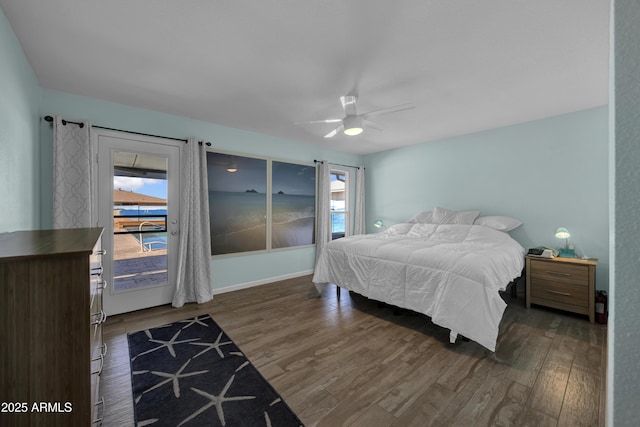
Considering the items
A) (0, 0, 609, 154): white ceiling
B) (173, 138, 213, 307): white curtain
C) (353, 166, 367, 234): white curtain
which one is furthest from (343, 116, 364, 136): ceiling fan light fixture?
(353, 166, 367, 234): white curtain

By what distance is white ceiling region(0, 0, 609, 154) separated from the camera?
1.57 m

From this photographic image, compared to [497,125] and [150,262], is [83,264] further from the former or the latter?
[497,125]

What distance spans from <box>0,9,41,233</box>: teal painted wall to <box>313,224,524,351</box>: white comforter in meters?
2.86

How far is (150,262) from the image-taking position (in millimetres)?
3174

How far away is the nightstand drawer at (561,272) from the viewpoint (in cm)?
274

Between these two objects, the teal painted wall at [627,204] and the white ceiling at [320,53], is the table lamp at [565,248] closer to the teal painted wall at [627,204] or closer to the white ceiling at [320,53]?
the white ceiling at [320,53]

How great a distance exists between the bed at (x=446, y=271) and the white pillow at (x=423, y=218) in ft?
0.91

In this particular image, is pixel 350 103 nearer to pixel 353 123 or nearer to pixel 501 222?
pixel 353 123

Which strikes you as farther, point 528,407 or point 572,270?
point 572,270

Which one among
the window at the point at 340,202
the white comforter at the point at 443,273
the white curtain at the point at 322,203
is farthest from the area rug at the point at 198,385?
the window at the point at 340,202

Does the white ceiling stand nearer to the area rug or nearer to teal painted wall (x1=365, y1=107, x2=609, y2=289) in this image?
teal painted wall (x1=365, y1=107, x2=609, y2=289)

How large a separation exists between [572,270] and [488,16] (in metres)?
2.83

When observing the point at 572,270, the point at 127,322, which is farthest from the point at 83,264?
the point at 572,270

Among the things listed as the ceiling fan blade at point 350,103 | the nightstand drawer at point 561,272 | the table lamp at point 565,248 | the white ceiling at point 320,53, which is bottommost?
the nightstand drawer at point 561,272
